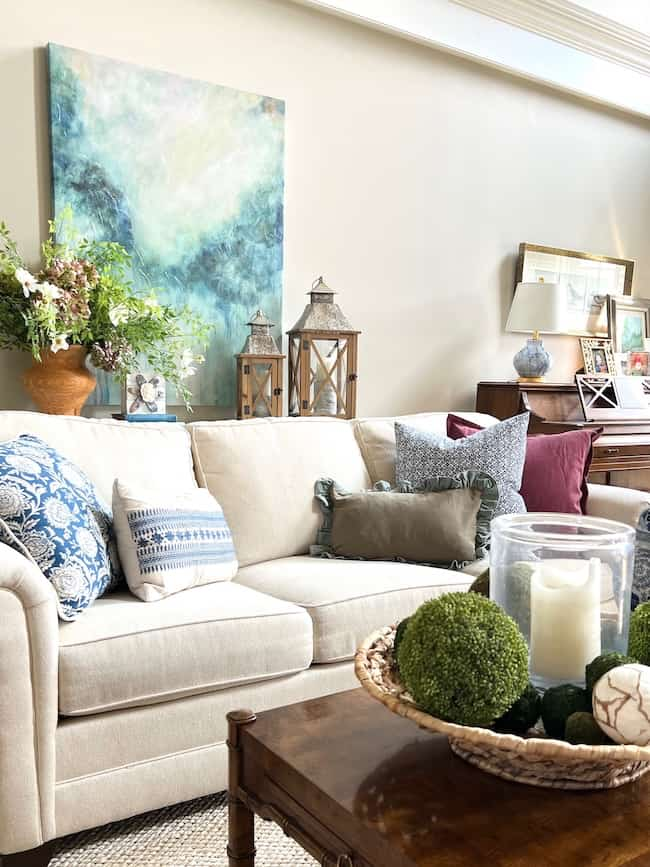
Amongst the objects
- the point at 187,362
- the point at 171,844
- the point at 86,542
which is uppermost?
the point at 187,362

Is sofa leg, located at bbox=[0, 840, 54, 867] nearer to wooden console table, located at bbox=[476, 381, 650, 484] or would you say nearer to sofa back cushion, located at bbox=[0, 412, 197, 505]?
sofa back cushion, located at bbox=[0, 412, 197, 505]

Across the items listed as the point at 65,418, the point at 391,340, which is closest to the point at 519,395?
the point at 391,340

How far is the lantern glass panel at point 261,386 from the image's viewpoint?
336 centimetres

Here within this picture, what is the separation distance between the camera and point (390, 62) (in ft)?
12.6

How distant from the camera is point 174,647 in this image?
68.6 inches

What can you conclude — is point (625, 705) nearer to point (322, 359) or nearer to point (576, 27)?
point (322, 359)

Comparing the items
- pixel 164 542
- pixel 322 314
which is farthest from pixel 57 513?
pixel 322 314

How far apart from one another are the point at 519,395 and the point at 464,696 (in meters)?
3.11

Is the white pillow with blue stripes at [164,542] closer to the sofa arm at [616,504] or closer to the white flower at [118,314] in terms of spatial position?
the white flower at [118,314]

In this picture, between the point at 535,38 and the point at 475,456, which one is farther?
the point at 535,38

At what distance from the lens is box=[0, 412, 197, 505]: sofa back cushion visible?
7.15ft

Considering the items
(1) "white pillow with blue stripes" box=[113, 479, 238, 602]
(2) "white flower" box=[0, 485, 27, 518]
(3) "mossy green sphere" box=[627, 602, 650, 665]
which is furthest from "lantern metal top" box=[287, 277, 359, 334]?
(3) "mossy green sphere" box=[627, 602, 650, 665]

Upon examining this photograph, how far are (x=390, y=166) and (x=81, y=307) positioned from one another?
1.85 m

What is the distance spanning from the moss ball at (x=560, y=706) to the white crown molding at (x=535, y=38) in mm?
3239
